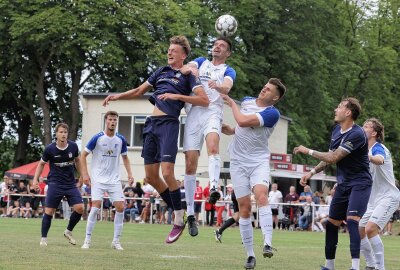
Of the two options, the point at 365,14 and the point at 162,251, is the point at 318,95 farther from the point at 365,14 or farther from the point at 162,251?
the point at 162,251

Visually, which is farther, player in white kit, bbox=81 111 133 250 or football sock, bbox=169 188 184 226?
player in white kit, bbox=81 111 133 250

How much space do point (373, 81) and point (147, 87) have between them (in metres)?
47.7

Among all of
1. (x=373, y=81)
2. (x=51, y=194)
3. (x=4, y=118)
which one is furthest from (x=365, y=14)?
(x=51, y=194)

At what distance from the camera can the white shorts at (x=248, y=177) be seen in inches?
503

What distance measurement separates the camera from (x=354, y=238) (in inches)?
507

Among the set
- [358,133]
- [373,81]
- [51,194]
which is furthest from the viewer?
[373,81]

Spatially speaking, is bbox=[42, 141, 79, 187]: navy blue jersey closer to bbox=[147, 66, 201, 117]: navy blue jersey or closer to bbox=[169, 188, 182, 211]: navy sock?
bbox=[169, 188, 182, 211]: navy sock

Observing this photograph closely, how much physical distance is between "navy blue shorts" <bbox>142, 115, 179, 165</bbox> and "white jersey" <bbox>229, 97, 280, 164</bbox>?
91 centimetres

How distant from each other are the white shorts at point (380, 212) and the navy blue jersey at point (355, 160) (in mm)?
997

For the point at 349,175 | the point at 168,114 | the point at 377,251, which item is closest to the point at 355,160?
the point at 349,175

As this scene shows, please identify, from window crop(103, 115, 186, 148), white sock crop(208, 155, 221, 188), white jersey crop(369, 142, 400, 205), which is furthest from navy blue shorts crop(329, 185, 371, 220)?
window crop(103, 115, 186, 148)

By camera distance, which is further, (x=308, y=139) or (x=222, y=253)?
(x=308, y=139)

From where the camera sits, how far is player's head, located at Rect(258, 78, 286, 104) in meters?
12.8

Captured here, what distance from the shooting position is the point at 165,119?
13461 millimetres
